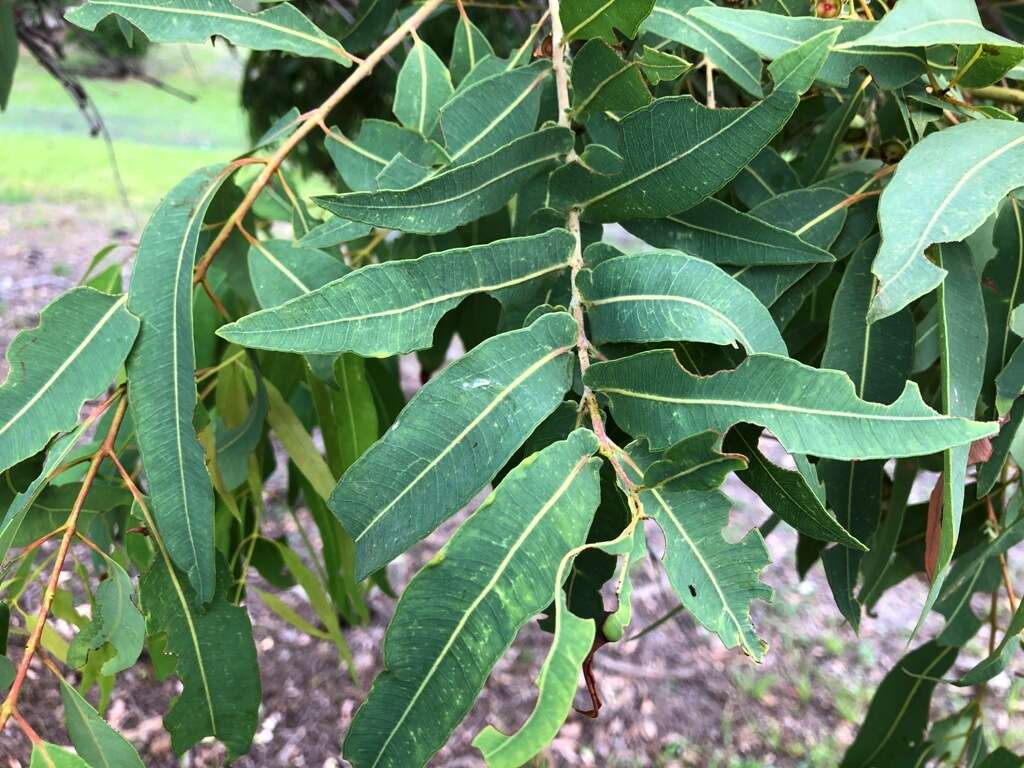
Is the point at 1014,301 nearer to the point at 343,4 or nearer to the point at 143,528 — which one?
the point at 143,528

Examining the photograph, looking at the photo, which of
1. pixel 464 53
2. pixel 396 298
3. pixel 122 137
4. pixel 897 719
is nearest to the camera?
pixel 396 298

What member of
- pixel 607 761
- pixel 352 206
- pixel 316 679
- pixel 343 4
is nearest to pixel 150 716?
pixel 316 679

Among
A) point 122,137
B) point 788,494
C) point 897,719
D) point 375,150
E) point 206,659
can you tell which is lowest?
point 122,137

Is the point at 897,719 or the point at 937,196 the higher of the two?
the point at 937,196

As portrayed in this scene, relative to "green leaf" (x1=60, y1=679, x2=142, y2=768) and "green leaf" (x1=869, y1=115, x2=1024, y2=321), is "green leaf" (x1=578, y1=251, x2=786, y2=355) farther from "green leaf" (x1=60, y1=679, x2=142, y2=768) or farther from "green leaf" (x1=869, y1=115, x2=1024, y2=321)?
"green leaf" (x1=60, y1=679, x2=142, y2=768)

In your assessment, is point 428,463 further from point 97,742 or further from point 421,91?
point 421,91

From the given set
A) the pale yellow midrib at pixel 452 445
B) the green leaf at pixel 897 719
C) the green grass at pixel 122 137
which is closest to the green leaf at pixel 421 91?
the pale yellow midrib at pixel 452 445

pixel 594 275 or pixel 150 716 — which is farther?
pixel 150 716

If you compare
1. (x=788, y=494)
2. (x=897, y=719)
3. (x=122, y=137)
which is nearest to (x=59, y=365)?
(x=788, y=494)
